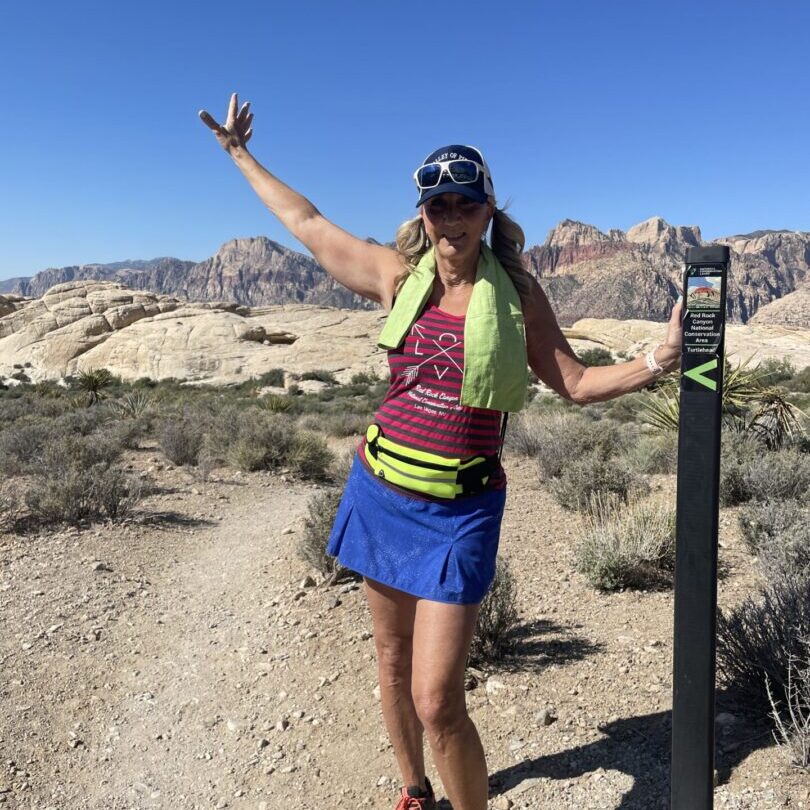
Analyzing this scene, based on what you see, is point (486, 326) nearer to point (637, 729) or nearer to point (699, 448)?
point (699, 448)

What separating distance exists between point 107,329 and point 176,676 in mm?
36877

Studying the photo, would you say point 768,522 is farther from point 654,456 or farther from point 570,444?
point 570,444

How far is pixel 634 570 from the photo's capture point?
4484 millimetres

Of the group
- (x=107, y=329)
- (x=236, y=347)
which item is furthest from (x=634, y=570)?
(x=107, y=329)

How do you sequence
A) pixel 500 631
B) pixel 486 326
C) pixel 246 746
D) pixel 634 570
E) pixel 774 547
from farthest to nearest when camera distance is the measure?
pixel 634 570 < pixel 774 547 < pixel 500 631 < pixel 246 746 < pixel 486 326

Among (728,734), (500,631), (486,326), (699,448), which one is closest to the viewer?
(699,448)

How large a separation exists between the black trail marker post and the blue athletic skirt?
54 cm

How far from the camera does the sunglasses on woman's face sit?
2.09m

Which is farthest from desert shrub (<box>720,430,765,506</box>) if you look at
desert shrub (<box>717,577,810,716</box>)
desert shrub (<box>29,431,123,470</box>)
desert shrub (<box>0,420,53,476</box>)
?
desert shrub (<box>0,420,53,476</box>)

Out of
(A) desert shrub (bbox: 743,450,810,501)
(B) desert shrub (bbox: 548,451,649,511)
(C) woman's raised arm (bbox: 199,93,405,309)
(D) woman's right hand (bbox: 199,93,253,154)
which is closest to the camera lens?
(C) woman's raised arm (bbox: 199,93,405,309)

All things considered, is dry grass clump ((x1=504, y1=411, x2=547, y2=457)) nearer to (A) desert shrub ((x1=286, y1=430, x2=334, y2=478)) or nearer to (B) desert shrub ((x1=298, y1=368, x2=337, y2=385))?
(A) desert shrub ((x1=286, y1=430, x2=334, y2=478))

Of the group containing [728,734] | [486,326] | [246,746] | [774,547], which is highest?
[486,326]

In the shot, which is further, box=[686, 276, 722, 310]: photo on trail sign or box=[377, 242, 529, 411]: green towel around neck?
box=[377, 242, 529, 411]: green towel around neck

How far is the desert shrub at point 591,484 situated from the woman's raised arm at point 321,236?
4.59 meters
